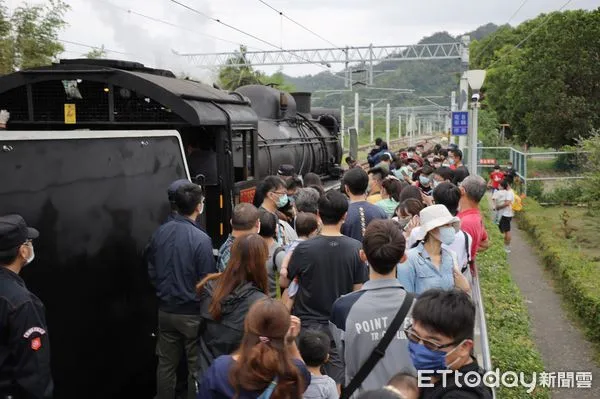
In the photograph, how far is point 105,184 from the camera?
436cm

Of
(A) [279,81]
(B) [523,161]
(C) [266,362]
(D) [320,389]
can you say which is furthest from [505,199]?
(A) [279,81]

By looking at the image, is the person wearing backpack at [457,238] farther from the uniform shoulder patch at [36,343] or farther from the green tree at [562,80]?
the green tree at [562,80]

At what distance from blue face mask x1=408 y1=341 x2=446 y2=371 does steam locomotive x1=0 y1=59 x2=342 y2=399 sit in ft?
8.01

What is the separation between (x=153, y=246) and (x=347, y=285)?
5.05 ft

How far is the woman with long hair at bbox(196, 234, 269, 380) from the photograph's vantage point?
340 cm

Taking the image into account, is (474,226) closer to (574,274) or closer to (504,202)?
(574,274)

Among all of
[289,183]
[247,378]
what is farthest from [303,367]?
Answer: [289,183]

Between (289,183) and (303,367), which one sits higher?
(289,183)

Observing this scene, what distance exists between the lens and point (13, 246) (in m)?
3.17

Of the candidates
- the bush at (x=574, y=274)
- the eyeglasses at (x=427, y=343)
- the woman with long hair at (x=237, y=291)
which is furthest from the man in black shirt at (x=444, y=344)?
the bush at (x=574, y=274)

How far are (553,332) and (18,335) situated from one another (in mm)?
7546

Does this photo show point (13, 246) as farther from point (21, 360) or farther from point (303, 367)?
point (303, 367)

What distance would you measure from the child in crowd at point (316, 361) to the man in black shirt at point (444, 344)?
71 centimetres

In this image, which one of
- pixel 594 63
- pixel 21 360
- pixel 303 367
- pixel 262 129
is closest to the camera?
pixel 303 367
